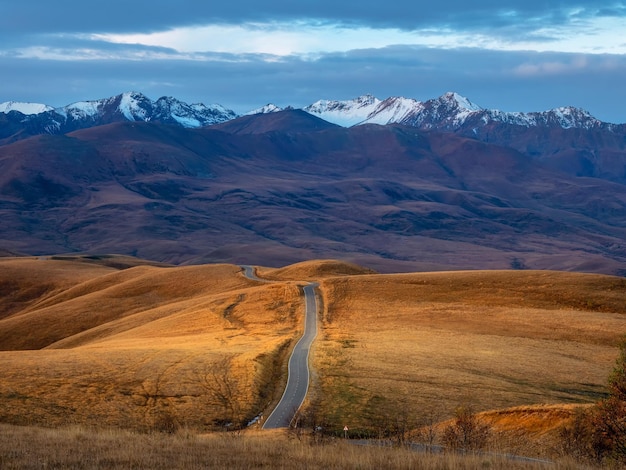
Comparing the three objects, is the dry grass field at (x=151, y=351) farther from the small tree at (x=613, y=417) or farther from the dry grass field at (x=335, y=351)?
the small tree at (x=613, y=417)

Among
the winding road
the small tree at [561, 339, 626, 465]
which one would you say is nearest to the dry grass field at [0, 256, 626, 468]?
the winding road

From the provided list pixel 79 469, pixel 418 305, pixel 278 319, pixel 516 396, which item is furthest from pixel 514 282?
pixel 79 469

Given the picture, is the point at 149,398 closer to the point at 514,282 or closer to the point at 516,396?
the point at 516,396

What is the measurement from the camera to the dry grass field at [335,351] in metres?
39.2

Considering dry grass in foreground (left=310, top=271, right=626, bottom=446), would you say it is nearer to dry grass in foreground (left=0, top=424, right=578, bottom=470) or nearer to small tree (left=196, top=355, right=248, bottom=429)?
small tree (left=196, top=355, right=248, bottom=429)

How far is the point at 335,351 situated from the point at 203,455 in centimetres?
3397

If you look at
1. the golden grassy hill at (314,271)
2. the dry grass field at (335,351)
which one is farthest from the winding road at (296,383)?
the golden grassy hill at (314,271)

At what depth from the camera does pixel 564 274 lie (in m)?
102

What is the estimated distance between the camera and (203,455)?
24281 mm

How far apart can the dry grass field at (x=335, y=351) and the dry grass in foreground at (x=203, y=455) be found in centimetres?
192

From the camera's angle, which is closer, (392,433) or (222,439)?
(222,439)

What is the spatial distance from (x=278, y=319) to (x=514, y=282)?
32.9 m

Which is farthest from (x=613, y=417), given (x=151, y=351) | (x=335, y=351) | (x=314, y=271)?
(x=314, y=271)

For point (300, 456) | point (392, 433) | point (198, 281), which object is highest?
point (300, 456)
